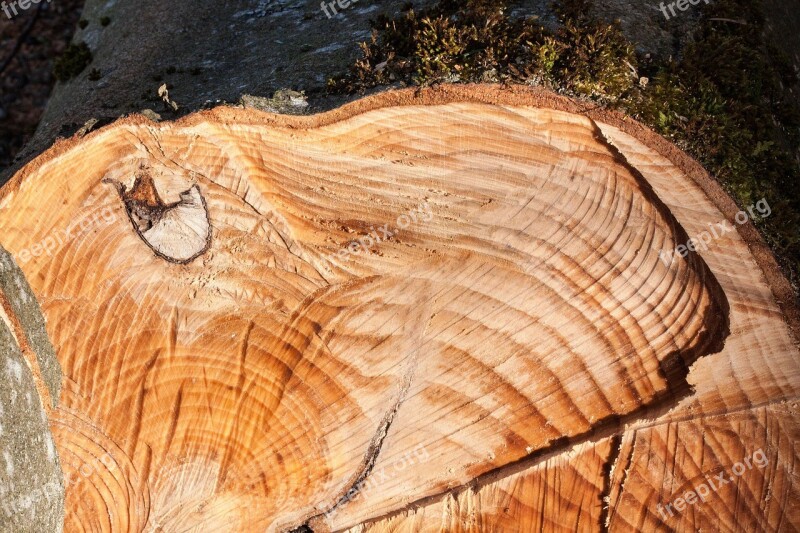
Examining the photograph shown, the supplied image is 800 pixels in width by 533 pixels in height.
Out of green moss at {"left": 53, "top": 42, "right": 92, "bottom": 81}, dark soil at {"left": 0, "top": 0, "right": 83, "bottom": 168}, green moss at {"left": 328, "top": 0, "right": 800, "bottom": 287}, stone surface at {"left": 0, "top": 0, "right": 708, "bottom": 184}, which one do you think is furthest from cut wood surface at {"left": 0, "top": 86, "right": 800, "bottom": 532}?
dark soil at {"left": 0, "top": 0, "right": 83, "bottom": 168}

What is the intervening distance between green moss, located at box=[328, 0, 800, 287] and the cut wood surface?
253 millimetres

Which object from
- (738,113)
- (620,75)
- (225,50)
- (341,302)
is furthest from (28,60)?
(738,113)

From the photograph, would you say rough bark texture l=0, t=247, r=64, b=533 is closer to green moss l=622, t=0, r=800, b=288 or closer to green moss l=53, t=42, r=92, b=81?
green moss l=622, t=0, r=800, b=288

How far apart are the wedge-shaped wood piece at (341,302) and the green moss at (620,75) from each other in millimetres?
362

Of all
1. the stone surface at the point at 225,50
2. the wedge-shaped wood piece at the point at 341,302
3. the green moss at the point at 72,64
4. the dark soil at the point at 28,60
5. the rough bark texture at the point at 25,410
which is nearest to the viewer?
the rough bark texture at the point at 25,410

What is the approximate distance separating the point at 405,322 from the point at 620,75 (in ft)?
6.39

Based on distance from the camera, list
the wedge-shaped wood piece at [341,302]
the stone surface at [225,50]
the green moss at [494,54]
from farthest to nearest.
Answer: the stone surface at [225,50] < the green moss at [494,54] < the wedge-shaped wood piece at [341,302]

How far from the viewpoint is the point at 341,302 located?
3.46m

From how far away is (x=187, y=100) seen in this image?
4262 millimetres

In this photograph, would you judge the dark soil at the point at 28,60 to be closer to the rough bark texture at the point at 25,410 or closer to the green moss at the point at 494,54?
the rough bark texture at the point at 25,410

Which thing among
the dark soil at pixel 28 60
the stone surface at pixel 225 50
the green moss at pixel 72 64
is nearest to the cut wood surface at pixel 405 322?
the stone surface at pixel 225 50

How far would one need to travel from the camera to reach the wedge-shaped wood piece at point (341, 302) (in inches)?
126

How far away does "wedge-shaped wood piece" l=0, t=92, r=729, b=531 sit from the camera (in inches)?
126

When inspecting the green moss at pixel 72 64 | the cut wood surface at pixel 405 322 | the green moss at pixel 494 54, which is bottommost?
the cut wood surface at pixel 405 322
